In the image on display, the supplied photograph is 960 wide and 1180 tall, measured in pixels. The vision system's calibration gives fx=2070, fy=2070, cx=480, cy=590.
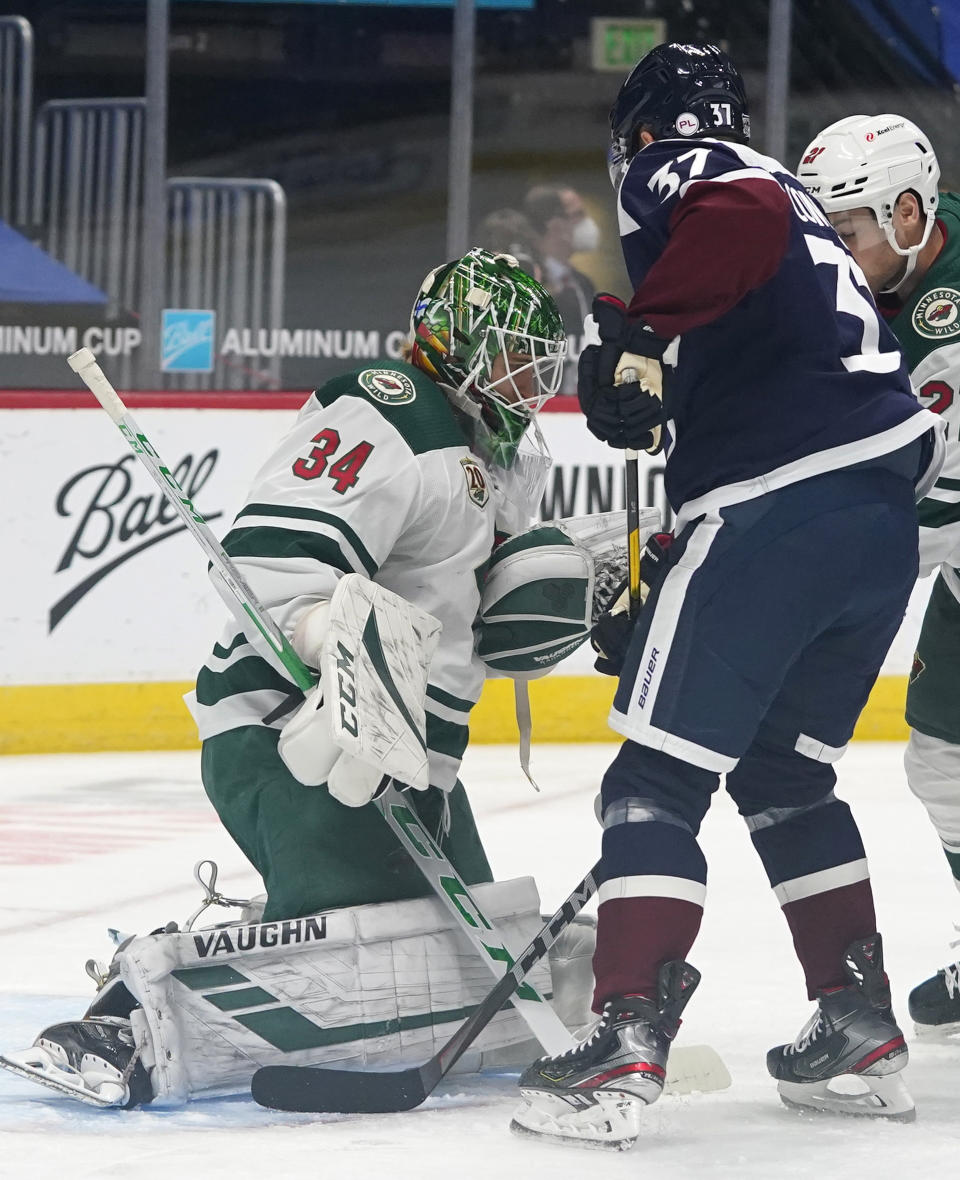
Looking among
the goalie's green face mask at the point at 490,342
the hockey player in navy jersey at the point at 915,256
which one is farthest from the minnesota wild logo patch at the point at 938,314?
the goalie's green face mask at the point at 490,342

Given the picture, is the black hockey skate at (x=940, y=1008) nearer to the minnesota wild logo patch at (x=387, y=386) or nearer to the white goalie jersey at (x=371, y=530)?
the white goalie jersey at (x=371, y=530)

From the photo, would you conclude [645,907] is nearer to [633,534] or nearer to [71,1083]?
[633,534]

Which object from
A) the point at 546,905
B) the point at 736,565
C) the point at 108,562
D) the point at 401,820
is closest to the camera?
the point at 736,565

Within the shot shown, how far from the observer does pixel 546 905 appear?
339 centimetres

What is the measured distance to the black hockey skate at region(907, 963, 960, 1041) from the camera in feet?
8.71

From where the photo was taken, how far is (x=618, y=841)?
210 cm

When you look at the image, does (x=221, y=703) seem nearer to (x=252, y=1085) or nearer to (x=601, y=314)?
(x=252, y=1085)

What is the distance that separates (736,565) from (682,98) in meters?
0.52

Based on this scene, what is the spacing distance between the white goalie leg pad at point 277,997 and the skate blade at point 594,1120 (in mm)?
258

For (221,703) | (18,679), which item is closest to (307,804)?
(221,703)

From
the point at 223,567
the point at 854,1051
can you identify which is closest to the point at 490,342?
the point at 223,567

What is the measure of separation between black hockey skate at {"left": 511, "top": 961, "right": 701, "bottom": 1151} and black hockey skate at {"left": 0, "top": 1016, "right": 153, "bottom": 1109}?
0.41 meters

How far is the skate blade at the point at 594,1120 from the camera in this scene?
79.4 inches

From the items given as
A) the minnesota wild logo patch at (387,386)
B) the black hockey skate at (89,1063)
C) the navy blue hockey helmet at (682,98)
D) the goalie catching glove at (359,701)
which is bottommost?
the black hockey skate at (89,1063)
